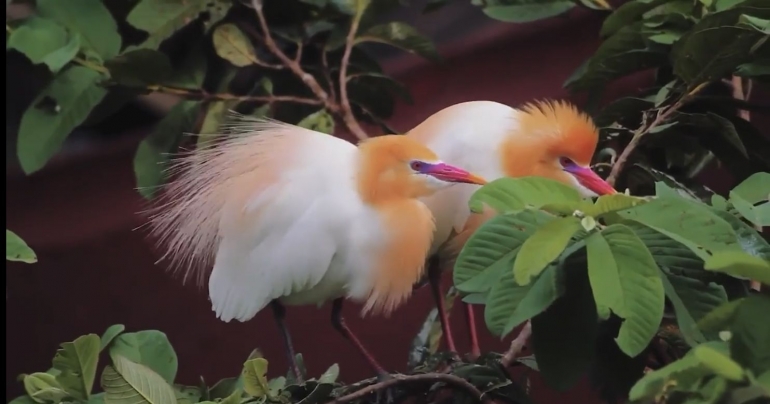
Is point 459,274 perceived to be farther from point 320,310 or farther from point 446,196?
point 320,310

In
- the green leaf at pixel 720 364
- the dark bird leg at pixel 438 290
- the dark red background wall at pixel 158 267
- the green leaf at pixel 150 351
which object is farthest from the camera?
the dark red background wall at pixel 158 267

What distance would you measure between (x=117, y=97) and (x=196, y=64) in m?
0.09

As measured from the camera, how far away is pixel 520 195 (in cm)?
49

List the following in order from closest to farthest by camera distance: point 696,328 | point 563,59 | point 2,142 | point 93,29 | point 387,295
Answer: point 696,328 → point 387,295 → point 93,29 → point 2,142 → point 563,59

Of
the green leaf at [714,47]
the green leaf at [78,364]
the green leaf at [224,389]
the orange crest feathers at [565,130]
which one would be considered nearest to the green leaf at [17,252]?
the green leaf at [78,364]

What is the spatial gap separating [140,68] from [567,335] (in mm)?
530

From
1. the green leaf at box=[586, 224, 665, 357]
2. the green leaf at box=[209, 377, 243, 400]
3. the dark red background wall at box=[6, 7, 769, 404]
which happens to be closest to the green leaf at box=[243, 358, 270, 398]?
the green leaf at box=[209, 377, 243, 400]

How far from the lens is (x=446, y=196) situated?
71 cm

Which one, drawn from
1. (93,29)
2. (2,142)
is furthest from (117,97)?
(2,142)

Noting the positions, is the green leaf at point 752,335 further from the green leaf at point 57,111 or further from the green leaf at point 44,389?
the green leaf at point 57,111

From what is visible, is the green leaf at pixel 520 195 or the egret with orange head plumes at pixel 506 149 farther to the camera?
the egret with orange head plumes at pixel 506 149

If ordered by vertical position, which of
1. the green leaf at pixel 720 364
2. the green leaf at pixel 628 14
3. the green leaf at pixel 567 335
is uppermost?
the green leaf at pixel 628 14

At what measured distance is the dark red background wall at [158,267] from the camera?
1251 millimetres

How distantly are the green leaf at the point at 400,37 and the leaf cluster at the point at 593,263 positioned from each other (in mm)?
456
